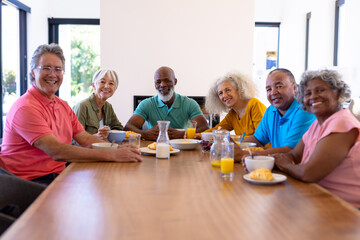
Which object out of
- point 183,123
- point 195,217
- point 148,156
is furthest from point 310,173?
point 183,123

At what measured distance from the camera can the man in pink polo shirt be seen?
1930 millimetres

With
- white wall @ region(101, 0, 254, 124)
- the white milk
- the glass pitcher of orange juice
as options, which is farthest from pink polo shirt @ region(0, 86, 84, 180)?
white wall @ region(101, 0, 254, 124)

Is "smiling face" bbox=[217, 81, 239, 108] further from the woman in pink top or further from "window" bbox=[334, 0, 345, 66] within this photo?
"window" bbox=[334, 0, 345, 66]

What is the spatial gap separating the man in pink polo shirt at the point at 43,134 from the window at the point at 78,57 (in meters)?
4.63

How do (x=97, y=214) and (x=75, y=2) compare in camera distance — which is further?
(x=75, y=2)

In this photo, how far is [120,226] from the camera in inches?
39.3

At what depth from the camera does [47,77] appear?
7.31ft

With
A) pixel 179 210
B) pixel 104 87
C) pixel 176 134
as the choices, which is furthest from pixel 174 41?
pixel 179 210

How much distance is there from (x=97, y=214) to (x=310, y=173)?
33.7 inches

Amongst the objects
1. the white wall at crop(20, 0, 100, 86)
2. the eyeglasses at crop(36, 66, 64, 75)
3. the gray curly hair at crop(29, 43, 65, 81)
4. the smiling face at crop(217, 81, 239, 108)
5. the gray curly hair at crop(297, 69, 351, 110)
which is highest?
the white wall at crop(20, 0, 100, 86)

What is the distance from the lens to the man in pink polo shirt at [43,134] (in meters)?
1.93

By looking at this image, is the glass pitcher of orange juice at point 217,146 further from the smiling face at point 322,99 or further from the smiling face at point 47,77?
the smiling face at point 47,77

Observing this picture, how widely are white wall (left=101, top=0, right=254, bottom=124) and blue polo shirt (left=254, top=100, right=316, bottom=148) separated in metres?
2.92

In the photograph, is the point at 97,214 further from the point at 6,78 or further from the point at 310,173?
the point at 6,78
